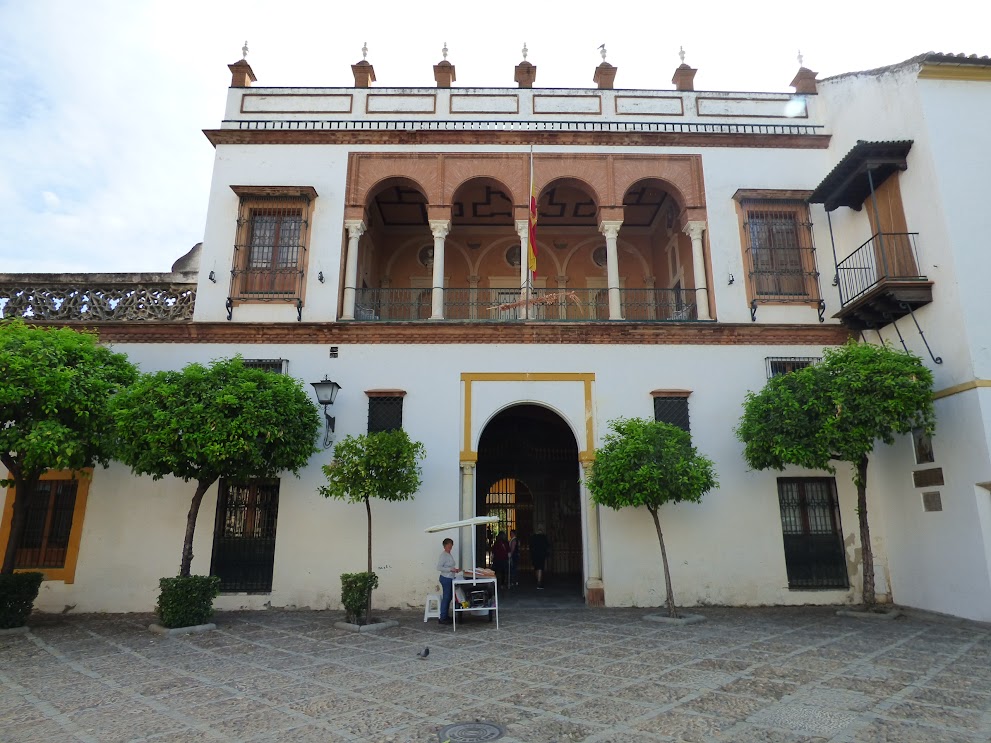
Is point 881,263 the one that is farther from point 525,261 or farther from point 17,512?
point 17,512

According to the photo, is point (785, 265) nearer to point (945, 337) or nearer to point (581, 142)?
point (945, 337)

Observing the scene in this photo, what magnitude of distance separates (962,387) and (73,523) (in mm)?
16094

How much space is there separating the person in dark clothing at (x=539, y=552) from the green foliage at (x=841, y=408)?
249 inches

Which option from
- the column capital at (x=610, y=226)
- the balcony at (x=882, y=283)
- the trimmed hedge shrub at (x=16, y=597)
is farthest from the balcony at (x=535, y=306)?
the trimmed hedge shrub at (x=16, y=597)

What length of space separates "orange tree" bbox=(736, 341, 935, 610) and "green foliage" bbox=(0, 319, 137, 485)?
11.3 m

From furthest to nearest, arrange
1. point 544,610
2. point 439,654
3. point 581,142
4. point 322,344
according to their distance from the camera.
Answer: point 581,142 < point 322,344 < point 544,610 < point 439,654

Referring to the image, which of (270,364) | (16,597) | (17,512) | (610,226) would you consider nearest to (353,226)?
(270,364)

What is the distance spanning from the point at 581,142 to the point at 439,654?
36.5 feet

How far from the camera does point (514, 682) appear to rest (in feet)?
22.1

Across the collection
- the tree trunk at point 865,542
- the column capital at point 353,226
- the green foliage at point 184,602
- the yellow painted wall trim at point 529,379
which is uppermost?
the column capital at point 353,226

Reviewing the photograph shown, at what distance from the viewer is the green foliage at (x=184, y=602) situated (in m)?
9.88

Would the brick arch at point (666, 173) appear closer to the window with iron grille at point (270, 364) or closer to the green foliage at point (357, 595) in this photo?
the window with iron grille at point (270, 364)

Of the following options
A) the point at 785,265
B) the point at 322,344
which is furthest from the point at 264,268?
the point at 785,265

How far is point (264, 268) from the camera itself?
13398 mm
